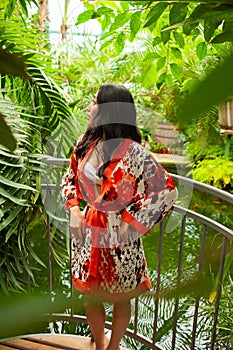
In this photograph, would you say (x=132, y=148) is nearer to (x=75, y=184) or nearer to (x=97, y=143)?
(x=97, y=143)

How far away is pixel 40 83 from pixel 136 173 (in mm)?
681

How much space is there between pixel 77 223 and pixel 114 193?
16 centimetres

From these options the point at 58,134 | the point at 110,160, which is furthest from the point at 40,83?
the point at 110,160

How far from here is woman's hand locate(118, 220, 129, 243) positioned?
1.35 metres

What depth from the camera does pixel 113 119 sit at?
1.33m

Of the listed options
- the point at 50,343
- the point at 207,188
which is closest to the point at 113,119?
the point at 207,188

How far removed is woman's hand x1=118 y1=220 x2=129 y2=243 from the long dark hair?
0.52 feet

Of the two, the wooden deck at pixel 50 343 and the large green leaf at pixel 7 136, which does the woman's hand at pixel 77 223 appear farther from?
the large green leaf at pixel 7 136

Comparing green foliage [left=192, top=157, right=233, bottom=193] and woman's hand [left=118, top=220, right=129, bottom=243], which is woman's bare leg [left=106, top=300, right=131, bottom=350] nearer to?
woman's hand [left=118, top=220, right=129, bottom=243]

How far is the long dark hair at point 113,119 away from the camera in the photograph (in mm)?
1304

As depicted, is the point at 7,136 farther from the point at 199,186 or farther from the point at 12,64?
the point at 199,186

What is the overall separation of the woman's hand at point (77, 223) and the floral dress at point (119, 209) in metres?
0.01

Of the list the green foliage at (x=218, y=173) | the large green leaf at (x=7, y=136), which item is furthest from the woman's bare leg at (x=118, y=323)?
the green foliage at (x=218, y=173)

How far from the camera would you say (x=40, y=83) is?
1.81 meters
